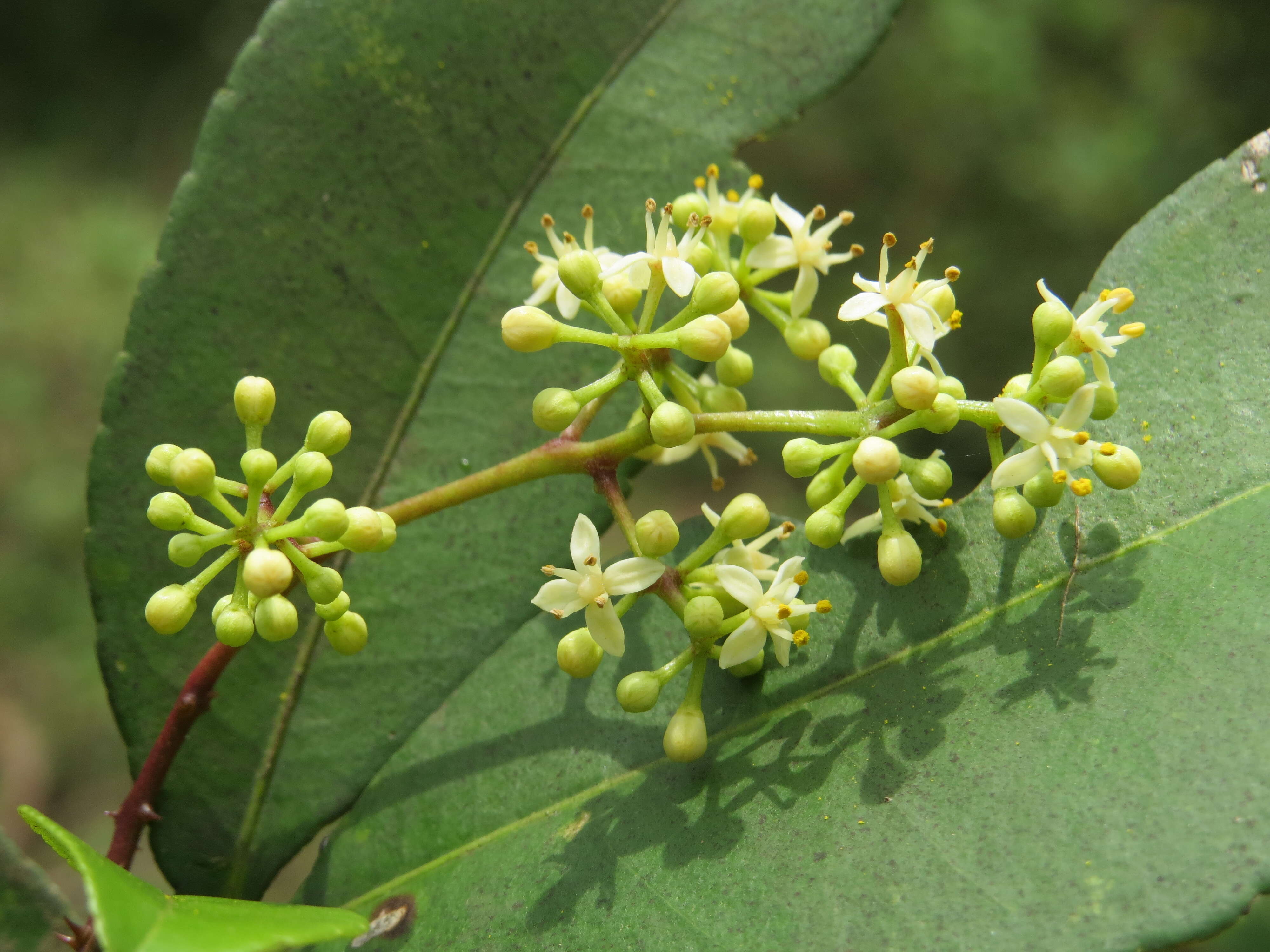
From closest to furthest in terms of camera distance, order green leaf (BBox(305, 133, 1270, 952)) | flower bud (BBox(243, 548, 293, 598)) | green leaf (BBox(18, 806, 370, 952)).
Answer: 1. green leaf (BBox(18, 806, 370, 952))
2. green leaf (BBox(305, 133, 1270, 952))
3. flower bud (BBox(243, 548, 293, 598))

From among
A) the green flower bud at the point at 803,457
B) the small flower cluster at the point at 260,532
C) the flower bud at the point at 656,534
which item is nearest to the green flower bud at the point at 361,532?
the small flower cluster at the point at 260,532

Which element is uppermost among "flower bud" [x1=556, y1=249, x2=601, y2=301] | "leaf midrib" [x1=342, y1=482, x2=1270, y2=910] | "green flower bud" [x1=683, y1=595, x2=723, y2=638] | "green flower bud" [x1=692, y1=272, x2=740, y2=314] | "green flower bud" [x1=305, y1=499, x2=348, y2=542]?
"flower bud" [x1=556, y1=249, x2=601, y2=301]

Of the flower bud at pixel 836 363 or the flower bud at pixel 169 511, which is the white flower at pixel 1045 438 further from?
the flower bud at pixel 169 511

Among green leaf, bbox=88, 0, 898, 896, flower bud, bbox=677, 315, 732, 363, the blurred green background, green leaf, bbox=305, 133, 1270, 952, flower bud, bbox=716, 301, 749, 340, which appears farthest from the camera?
the blurred green background

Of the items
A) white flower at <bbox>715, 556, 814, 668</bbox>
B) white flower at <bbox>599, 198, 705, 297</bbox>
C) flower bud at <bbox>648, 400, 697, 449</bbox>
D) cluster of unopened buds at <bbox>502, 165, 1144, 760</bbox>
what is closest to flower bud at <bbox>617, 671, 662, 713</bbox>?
cluster of unopened buds at <bbox>502, 165, 1144, 760</bbox>

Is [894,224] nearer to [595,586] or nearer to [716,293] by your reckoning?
[716,293]

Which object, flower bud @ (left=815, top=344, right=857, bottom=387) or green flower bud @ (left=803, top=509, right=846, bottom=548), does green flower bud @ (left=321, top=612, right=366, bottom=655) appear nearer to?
green flower bud @ (left=803, top=509, right=846, bottom=548)

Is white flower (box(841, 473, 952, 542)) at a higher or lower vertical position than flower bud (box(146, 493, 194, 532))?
lower
